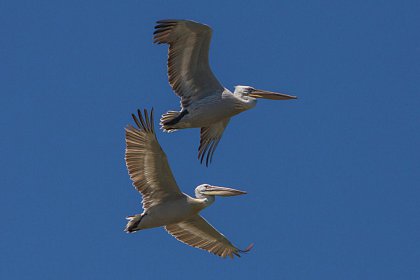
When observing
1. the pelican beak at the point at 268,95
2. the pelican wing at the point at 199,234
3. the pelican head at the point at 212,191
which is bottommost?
the pelican wing at the point at 199,234

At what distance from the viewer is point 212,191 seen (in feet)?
57.5

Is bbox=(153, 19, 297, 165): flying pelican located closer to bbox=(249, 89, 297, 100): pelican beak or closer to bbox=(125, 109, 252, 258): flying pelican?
bbox=(249, 89, 297, 100): pelican beak

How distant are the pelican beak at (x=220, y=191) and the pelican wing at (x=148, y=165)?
2.09 feet

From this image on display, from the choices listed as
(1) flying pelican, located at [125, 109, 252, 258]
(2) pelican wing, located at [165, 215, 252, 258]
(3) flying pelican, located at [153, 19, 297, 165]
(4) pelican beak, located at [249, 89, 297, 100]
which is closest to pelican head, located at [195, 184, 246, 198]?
(1) flying pelican, located at [125, 109, 252, 258]

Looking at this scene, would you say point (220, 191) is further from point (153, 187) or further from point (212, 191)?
point (153, 187)

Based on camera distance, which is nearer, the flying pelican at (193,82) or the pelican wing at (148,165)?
the pelican wing at (148,165)

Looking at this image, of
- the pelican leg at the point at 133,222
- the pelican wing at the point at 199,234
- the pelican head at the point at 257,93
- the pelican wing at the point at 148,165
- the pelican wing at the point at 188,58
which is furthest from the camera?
A: the pelican head at the point at 257,93

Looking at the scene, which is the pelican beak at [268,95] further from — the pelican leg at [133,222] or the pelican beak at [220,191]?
the pelican leg at [133,222]

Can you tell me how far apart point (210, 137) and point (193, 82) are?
1.36 m

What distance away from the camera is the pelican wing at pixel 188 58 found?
1744 cm

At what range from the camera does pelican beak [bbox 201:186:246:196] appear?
17484 millimetres

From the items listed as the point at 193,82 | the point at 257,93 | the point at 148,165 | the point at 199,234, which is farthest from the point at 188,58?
the point at 199,234

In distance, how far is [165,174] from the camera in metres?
16.8

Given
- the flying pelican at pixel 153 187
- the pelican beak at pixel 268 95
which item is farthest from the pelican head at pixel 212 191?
the pelican beak at pixel 268 95
